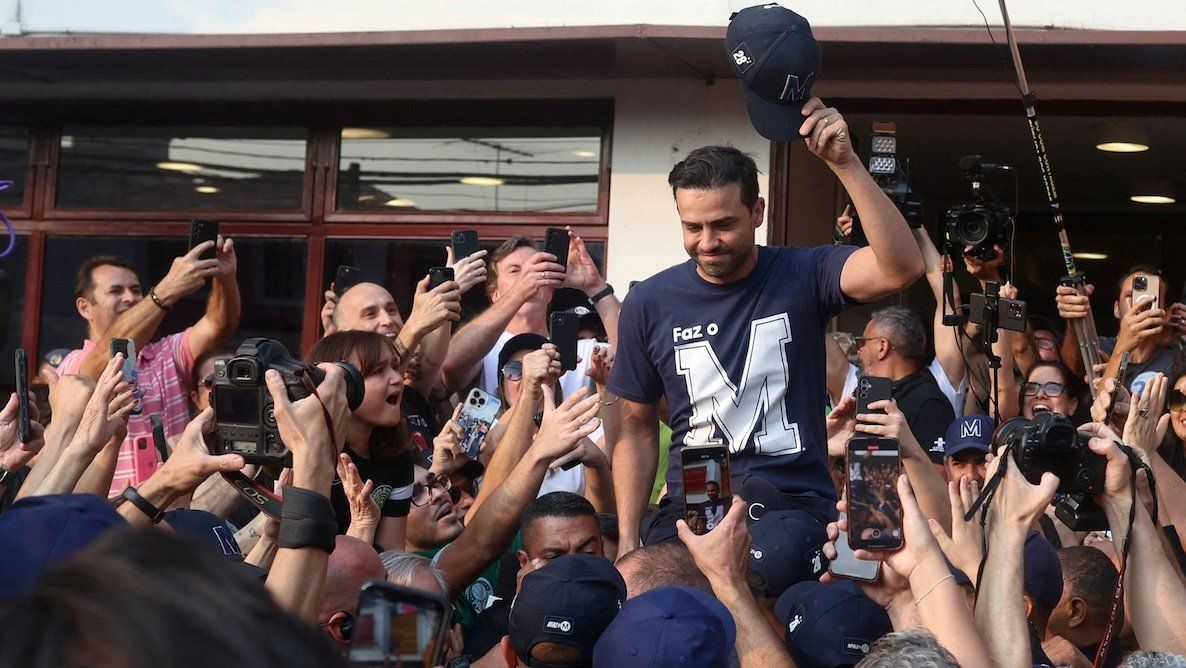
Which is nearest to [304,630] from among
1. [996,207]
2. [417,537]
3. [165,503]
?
[165,503]

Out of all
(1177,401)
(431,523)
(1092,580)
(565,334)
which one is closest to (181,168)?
(565,334)

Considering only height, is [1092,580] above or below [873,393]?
below

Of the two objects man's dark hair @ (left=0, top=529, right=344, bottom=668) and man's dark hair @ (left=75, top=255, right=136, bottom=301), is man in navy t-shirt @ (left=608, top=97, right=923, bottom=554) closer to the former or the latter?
man's dark hair @ (left=0, top=529, right=344, bottom=668)

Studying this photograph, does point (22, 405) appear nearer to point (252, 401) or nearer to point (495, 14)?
point (252, 401)

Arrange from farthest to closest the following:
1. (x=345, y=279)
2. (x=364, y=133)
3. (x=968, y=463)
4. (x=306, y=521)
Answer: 1. (x=364, y=133)
2. (x=345, y=279)
3. (x=968, y=463)
4. (x=306, y=521)

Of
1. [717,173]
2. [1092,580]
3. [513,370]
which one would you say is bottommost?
[1092,580]

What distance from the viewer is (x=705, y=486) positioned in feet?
11.8

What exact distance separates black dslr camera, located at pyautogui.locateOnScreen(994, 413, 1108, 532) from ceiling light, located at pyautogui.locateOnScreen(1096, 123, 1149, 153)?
4.98 m

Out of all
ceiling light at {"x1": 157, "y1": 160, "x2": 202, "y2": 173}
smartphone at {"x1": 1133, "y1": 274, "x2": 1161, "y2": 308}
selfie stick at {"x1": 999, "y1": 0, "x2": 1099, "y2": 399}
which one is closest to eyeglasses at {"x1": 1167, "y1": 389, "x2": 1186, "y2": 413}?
selfie stick at {"x1": 999, "y1": 0, "x2": 1099, "y2": 399}

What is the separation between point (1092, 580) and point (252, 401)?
8.97ft

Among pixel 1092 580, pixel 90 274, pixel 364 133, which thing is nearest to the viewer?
pixel 1092 580

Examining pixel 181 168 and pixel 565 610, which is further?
pixel 181 168

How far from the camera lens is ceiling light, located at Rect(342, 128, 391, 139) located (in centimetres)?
842

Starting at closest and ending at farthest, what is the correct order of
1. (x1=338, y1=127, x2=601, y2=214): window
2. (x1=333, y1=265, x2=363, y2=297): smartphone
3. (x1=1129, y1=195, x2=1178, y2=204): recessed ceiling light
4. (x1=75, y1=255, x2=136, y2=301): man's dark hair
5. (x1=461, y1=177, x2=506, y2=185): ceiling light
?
(x1=333, y1=265, x2=363, y2=297): smartphone → (x1=75, y1=255, x2=136, y2=301): man's dark hair → (x1=338, y1=127, x2=601, y2=214): window → (x1=461, y1=177, x2=506, y2=185): ceiling light → (x1=1129, y1=195, x2=1178, y2=204): recessed ceiling light
